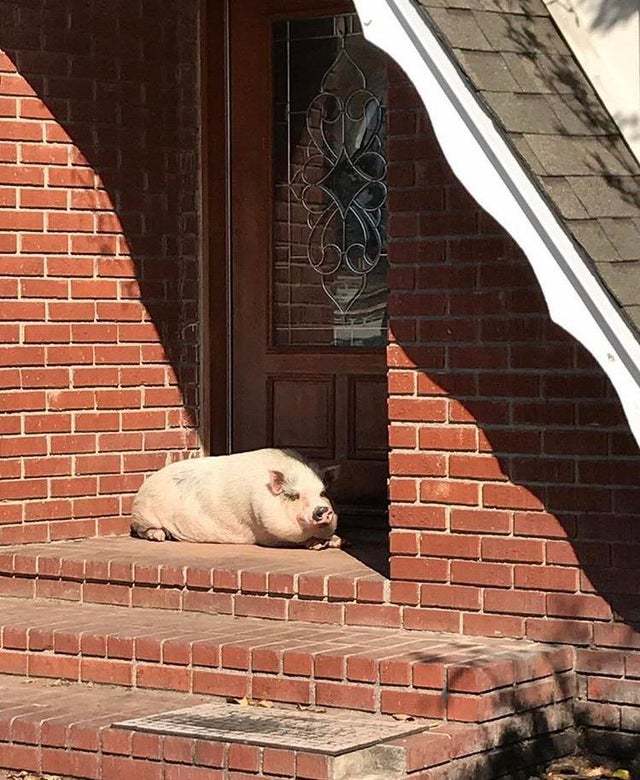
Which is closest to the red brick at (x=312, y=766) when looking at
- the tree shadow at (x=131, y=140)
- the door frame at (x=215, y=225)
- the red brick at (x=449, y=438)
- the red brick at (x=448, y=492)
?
the red brick at (x=448, y=492)

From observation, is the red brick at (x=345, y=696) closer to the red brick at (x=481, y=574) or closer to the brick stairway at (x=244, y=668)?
the brick stairway at (x=244, y=668)

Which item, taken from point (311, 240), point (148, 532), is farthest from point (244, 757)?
point (311, 240)

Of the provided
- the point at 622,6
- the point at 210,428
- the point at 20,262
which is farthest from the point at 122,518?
the point at 622,6

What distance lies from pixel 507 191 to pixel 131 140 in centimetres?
379

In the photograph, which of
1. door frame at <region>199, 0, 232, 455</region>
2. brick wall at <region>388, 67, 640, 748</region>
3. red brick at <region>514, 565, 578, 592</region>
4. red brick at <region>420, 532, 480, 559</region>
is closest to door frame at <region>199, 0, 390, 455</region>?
door frame at <region>199, 0, 232, 455</region>

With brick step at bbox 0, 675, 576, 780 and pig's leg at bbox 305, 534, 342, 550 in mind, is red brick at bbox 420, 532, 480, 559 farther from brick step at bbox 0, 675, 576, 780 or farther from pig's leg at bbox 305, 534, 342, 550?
pig's leg at bbox 305, 534, 342, 550

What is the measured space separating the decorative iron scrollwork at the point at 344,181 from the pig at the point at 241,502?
3.62 feet

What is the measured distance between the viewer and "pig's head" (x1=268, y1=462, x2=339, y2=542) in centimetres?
945

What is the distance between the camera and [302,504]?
9.52 m

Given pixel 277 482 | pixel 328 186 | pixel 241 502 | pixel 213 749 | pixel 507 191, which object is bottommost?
pixel 213 749

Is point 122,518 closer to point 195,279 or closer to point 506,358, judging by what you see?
point 195,279

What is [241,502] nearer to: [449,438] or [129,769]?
[449,438]

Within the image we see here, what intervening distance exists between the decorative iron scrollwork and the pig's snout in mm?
1385

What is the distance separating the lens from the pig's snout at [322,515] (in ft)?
30.9
